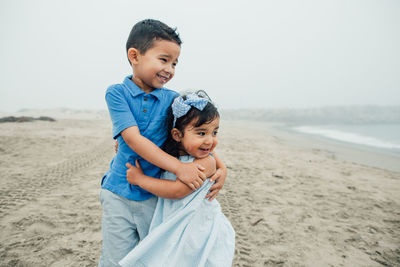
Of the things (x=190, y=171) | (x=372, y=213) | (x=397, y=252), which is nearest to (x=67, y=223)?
(x=190, y=171)

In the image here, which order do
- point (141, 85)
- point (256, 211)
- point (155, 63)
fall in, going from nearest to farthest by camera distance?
point (155, 63)
point (141, 85)
point (256, 211)

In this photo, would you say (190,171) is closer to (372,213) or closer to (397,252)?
(397,252)

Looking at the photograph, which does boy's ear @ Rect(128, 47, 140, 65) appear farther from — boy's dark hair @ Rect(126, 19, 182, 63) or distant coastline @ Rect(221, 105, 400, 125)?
distant coastline @ Rect(221, 105, 400, 125)

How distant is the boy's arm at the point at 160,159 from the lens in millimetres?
1198

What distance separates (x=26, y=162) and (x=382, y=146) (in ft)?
41.1

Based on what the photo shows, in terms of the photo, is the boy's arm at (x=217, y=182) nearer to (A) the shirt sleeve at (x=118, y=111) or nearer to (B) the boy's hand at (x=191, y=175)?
(B) the boy's hand at (x=191, y=175)

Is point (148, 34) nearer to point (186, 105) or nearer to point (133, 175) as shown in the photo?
point (186, 105)

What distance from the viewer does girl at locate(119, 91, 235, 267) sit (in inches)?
48.7

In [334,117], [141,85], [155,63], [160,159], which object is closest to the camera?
[160,159]

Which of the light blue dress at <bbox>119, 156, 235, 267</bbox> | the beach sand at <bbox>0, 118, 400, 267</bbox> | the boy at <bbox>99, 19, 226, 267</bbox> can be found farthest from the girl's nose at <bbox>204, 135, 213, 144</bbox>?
the beach sand at <bbox>0, 118, 400, 267</bbox>

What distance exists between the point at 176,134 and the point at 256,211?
8.61 feet

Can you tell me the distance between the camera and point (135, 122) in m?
1.27

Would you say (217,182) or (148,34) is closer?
(148,34)

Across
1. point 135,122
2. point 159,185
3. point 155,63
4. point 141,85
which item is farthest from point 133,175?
point 155,63
